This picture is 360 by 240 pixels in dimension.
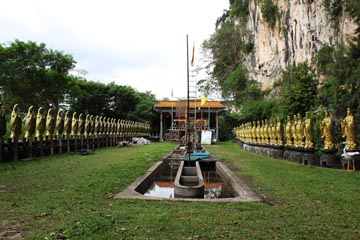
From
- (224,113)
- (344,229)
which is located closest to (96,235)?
(344,229)

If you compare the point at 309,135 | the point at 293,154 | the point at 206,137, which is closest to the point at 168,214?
the point at 309,135

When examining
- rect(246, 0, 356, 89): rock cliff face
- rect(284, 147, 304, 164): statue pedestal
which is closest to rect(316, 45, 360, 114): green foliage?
rect(246, 0, 356, 89): rock cliff face

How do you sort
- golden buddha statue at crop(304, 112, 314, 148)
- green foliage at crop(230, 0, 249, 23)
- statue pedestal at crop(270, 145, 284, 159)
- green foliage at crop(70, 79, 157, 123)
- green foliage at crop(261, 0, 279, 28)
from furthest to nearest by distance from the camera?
green foliage at crop(230, 0, 249, 23) → green foliage at crop(70, 79, 157, 123) → green foliage at crop(261, 0, 279, 28) → statue pedestal at crop(270, 145, 284, 159) → golden buddha statue at crop(304, 112, 314, 148)

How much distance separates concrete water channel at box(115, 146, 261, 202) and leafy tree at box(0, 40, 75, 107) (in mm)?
15914

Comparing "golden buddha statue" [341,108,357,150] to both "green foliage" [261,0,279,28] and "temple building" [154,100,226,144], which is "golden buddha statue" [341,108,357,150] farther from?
"green foliage" [261,0,279,28]

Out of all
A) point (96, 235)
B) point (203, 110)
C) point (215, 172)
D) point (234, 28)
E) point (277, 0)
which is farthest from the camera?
point (234, 28)

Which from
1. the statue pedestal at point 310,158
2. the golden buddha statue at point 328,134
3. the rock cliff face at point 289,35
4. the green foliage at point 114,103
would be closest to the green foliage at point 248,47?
the rock cliff face at point 289,35

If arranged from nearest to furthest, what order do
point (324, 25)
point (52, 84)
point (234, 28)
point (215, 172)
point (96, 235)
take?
point (96, 235) < point (215, 172) < point (324, 25) < point (52, 84) < point (234, 28)

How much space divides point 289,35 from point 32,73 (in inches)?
812

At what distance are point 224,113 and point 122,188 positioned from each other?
38501 mm

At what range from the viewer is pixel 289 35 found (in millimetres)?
27562

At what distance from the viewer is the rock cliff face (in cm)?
2153

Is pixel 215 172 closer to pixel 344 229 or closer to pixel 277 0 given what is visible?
pixel 344 229

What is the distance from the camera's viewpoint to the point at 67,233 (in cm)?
376
